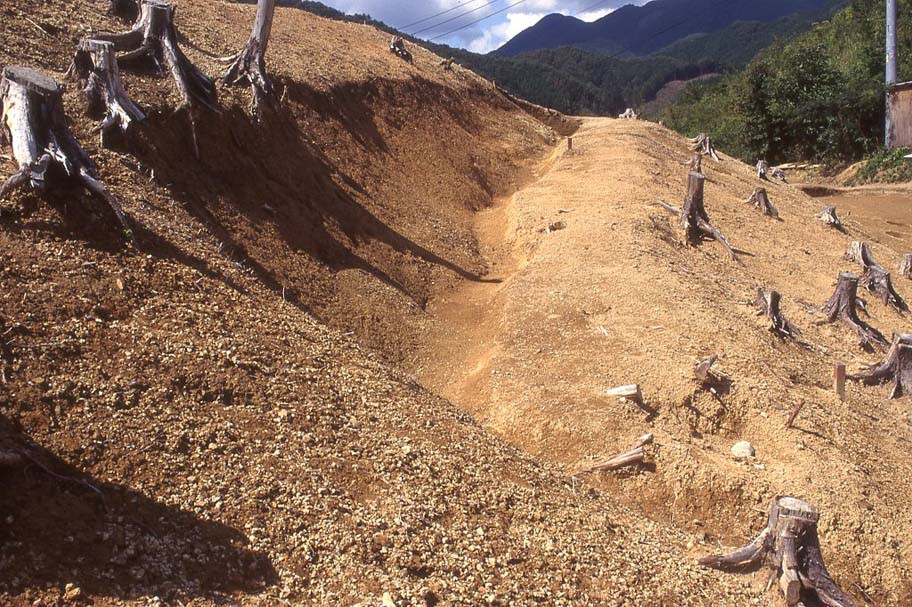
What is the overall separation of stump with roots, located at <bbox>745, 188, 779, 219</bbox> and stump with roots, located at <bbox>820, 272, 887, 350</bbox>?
587 cm

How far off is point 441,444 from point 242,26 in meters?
11.5

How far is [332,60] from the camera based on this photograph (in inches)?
570

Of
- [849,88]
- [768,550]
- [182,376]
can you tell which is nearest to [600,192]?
[768,550]

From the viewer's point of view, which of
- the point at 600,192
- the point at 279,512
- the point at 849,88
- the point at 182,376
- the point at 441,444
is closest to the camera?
the point at 279,512

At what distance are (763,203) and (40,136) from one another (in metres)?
15.0

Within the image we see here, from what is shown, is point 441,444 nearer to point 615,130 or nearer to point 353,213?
point 353,213

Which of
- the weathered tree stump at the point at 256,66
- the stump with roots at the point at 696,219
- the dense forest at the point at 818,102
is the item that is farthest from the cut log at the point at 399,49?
the dense forest at the point at 818,102

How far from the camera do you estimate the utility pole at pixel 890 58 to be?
26000 millimetres

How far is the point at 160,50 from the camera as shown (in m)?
8.24

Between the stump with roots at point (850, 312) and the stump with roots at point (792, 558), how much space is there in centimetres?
617

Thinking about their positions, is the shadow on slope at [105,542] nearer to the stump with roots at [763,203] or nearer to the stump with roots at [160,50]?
the stump with roots at [160,50]

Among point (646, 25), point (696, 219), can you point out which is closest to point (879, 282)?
point (696, 219)

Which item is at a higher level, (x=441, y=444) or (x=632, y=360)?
(x=441, y=444)

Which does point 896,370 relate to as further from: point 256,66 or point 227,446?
point 256,66
